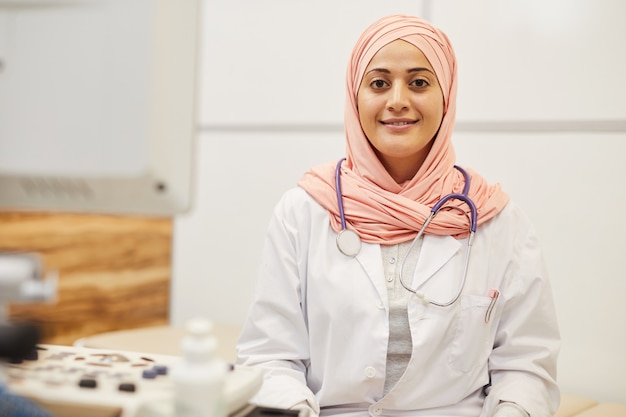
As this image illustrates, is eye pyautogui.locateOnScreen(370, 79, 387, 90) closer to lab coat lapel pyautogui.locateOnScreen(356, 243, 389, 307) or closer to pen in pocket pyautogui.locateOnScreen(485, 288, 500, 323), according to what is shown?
lab coat lapel pyautogui.locateOnScreen(356, 243, 389, 307)

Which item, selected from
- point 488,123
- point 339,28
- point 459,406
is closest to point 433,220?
point 459,406

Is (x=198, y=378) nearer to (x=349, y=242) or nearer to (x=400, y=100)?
(x=349, y=242)

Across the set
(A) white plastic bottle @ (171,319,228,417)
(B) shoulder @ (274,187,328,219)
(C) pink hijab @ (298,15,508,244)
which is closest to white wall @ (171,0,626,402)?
(C) pink hijab @ (298,15,508,244)

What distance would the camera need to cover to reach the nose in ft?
4.58

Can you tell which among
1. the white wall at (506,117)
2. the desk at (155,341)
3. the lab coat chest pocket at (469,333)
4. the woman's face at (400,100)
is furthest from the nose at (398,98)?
the desk at (155,341)

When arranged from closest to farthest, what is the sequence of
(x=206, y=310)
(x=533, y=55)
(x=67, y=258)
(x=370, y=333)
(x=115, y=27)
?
(x=115, y=27), (x=370, y=333), (x=533, y=55), (x=67, y=258), (x=206, y=310)

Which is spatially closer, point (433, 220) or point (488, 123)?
point (433, 220)

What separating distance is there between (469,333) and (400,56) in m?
0.58

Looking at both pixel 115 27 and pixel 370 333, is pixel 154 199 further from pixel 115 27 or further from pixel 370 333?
pixel 370 333

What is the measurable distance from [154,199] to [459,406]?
0.84 meters

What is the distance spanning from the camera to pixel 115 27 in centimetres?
78

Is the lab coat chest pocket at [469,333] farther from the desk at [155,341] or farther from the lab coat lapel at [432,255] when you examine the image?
the desk at [155,341]

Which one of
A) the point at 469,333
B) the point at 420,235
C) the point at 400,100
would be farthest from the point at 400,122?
the point at 469,333

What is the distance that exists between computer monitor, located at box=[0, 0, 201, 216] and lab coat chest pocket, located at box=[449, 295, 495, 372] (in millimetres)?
717
